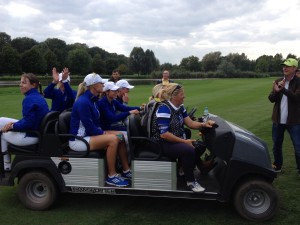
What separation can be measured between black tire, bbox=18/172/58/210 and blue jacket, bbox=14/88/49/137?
24.2 inches

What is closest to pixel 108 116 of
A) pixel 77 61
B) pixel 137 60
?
pixel 77 61

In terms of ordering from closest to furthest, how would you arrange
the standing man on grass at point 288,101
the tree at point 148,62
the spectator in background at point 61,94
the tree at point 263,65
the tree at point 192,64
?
the standing man on grass at point 288,101
the spectator in background at point 61,94
the tree at point 263,65
the tree at point 192,64
the tree at point 148,62

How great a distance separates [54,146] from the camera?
15.8 ft

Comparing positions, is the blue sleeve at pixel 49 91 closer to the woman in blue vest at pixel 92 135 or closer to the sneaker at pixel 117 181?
the woman in blue vest at pixel 92 135

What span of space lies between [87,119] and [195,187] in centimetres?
172

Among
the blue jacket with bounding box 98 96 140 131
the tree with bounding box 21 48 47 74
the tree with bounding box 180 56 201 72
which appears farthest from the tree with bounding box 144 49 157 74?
the blue jacket with bounding box 98 96 140 131

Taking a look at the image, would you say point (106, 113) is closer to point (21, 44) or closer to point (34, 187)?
point (34, 187)

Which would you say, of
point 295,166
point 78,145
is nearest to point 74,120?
point 78,145

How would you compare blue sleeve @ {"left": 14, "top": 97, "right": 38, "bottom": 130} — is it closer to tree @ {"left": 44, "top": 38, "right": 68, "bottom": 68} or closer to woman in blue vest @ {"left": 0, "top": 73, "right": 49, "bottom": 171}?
woman in blue vest @ {"left": 0, "top": 73, "right": 49, "bottom": 171}

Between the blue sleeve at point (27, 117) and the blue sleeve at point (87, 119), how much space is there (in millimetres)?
668

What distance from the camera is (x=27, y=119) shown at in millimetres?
4836

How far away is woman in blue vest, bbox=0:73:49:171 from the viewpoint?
486cm

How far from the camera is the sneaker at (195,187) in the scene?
452cm

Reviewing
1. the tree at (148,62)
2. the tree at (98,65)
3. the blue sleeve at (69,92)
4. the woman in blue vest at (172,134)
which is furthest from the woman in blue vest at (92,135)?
the tree at (148,62)
